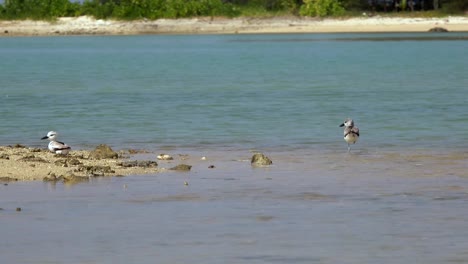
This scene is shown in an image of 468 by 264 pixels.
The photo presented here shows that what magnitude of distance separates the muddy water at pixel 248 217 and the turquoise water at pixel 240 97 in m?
4.34

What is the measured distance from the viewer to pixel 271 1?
96375 mm

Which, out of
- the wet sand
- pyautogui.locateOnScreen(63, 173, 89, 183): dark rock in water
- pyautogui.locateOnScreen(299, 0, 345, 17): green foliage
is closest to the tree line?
pyautogui.locateOnScreen(299, 0, 345, 17): green foliage

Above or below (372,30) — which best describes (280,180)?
above

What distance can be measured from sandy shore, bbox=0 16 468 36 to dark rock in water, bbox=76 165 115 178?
72251mm

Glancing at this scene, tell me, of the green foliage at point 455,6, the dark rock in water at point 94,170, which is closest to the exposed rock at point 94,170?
the dark rock in water at point 94,170

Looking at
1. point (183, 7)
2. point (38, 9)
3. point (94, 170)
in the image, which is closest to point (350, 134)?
point (94, 170)

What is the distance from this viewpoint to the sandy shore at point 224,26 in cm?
8706

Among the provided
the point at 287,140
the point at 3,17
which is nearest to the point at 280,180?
Answer: the point at 287,140

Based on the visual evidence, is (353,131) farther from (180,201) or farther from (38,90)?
(38,90)

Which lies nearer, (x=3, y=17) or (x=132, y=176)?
(x=132, y=176)

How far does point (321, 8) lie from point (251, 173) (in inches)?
3006

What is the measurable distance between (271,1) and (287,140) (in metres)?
76.1

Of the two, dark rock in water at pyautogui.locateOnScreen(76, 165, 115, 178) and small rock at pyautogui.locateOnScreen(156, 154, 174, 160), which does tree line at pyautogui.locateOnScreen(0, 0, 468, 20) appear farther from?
dark rock in water at pyautogui.locateOnScreen(76, 165, 115, 178)

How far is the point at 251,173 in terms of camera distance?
16.0 meters
